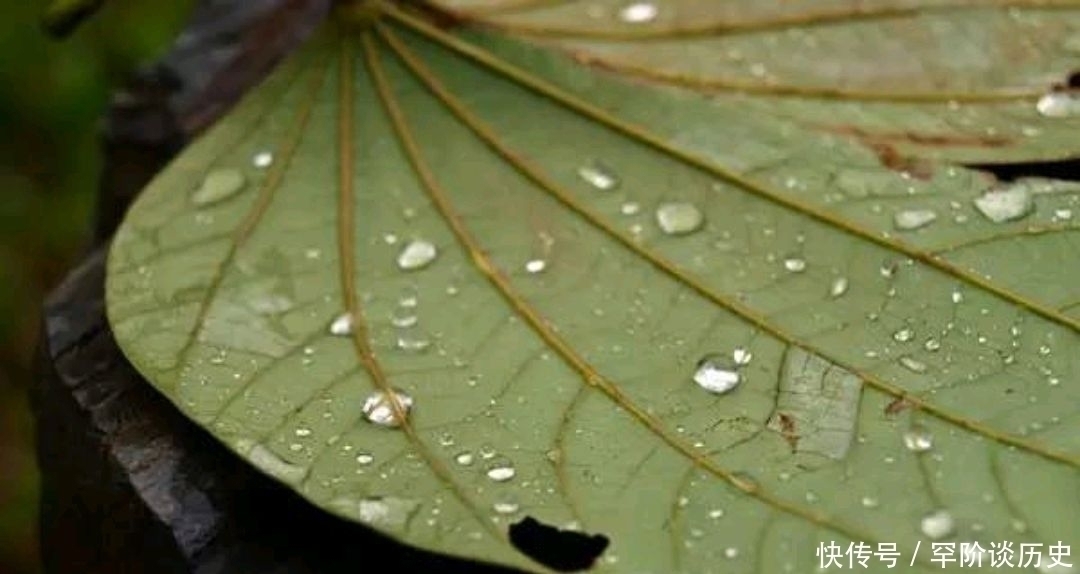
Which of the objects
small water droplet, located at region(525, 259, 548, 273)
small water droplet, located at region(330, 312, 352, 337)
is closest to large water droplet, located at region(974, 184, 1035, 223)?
small water droplet, located at region(525, 259, 548, 273)

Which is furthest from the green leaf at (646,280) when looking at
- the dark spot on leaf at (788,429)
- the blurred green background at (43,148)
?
the blurred green background at (43,148)

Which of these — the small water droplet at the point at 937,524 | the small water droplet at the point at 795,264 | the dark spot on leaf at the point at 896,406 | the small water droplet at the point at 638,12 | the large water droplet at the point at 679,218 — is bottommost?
the small water droplet at the point at 937,524

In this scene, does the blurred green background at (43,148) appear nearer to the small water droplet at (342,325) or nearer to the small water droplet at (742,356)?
the small water droplet at (342,325)

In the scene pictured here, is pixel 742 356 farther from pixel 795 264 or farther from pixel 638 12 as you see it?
pixel 638 12

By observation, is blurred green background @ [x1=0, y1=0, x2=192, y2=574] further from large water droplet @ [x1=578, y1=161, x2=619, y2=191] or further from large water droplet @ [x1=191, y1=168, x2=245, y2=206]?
large water droplet @ [x1=578, y1=161, x2=619, y2=191]

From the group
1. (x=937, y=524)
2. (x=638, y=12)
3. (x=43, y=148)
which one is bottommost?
(x=43, y=148)

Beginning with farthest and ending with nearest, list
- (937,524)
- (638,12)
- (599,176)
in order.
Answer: (638,12) < (599,176) < (937,524)

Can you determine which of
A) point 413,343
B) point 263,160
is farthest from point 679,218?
point 263,160
